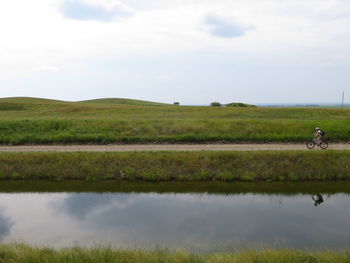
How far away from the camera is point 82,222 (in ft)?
40.3

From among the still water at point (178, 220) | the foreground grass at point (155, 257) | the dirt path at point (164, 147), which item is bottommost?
the still water at point (178, 220)

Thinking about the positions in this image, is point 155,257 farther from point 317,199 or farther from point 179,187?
point 317,199

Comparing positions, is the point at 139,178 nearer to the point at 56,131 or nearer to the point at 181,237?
the point at 181,237

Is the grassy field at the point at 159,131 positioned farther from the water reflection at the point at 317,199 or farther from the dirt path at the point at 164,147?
the water reflection at the point at 317,199

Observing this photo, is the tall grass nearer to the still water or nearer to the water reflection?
the still water

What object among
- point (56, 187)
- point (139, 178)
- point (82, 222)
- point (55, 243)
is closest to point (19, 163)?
point (56, 187)

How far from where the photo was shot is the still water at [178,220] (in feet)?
34.4

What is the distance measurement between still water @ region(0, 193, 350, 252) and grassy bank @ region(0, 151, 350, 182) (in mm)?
2467

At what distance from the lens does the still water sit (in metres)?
10.5

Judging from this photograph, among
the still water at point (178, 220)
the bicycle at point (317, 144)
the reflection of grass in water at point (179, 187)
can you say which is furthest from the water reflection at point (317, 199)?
the bicycle at point (317, 144)

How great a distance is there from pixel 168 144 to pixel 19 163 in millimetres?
10437

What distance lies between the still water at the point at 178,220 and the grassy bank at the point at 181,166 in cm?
247

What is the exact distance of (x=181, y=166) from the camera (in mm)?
18531

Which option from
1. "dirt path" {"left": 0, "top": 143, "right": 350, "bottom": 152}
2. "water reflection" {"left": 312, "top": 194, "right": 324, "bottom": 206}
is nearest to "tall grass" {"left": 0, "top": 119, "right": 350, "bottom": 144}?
"dirt path" {"left": 0, "top": 143, "right": 350, "bottom": 152}
